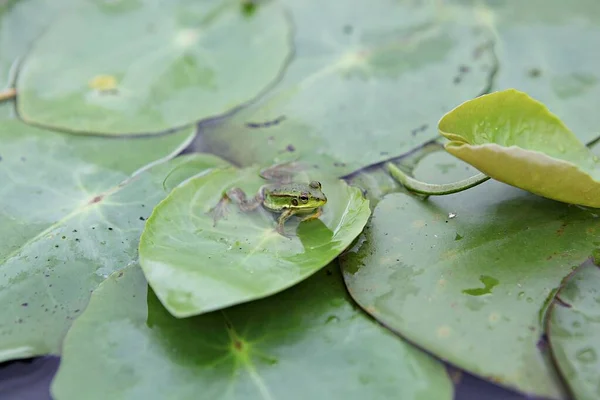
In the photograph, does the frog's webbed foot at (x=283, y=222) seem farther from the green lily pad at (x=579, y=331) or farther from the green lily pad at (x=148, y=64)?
the green lily pad at (x=579, y=331)

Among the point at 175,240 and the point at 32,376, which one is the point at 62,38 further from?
the point at 32,376

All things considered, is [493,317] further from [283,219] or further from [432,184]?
[283,219]

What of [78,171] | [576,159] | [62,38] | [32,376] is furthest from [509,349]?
[62,38]

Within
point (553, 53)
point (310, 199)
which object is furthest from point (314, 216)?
point (553, 53)

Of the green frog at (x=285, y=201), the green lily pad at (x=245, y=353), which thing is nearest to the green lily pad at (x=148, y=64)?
the green frog at (x=285, y=201)

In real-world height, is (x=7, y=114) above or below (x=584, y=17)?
below

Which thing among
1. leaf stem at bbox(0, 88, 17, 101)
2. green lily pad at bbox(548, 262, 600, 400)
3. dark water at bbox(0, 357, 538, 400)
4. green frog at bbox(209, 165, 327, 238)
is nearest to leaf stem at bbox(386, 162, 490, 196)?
green frog at bbox(209, 165, 327, 238)
